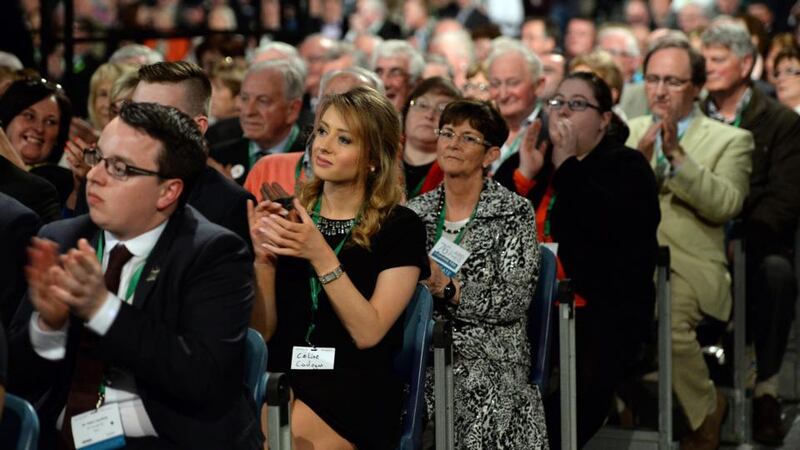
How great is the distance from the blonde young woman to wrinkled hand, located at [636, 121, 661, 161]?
2.31 meters

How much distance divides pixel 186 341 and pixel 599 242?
279 cm

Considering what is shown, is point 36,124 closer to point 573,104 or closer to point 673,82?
point 573,104

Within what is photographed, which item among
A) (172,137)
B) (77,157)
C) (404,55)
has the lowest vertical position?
(77,157)

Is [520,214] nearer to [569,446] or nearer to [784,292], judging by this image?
[569,446]

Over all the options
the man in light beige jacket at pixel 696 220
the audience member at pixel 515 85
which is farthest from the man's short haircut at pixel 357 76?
the man in light beige jacket at pixel 696 220

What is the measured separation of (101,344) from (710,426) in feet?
12.6

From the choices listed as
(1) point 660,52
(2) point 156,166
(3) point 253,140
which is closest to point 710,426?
(1) point 660,52

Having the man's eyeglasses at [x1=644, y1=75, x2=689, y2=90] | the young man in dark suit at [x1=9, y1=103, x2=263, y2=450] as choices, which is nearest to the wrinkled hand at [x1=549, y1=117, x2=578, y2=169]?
the man's eyeglasses at [x1=644, y1=75, x2=689, y2=90]

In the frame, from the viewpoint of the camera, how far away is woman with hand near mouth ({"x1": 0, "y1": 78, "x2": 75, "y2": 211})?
227 inches

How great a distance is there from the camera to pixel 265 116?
7.09 m

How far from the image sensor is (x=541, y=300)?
5332 mm

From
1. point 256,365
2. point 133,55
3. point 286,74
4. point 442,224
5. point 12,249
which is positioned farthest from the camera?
point 133,55

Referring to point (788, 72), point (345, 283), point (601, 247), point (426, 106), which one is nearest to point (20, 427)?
point (345, 283)

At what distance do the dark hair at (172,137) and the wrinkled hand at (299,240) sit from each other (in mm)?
544
